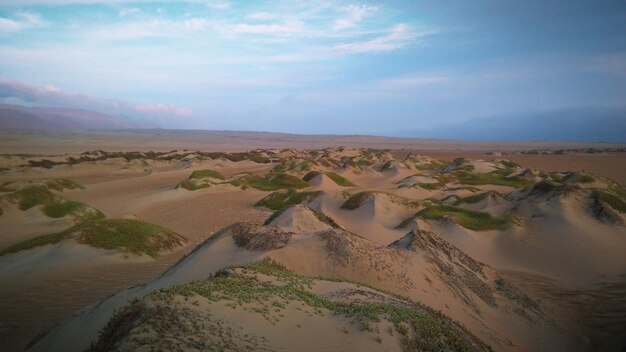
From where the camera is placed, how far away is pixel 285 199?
82.5 ft

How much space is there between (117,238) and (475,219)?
14440 mm

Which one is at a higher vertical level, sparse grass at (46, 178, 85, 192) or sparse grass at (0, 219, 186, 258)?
sparse grass at (0, 219, 186, 258)

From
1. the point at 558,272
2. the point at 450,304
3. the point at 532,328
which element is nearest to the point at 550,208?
the point at 558,272

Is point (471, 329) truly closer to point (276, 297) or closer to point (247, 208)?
point (276, 297)

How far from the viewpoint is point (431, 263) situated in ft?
34.4

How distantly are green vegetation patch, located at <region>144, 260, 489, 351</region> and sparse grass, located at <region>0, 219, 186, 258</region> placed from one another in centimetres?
801

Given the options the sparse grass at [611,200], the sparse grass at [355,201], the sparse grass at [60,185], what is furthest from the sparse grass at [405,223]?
the sparse grass at [60,185]

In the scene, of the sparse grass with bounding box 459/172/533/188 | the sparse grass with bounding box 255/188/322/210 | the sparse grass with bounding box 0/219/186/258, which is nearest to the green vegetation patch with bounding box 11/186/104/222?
the sparse grass with bounding box 0/219/186/258

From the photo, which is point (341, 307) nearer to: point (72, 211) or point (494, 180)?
point (72, 211)

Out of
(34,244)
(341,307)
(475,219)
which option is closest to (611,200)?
(475,219)

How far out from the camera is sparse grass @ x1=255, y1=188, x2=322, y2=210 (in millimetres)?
24208

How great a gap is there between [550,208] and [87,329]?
1825cm

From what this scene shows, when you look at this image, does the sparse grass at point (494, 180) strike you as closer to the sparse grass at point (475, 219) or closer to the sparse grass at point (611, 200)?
the sparse grass at point (611, 200)

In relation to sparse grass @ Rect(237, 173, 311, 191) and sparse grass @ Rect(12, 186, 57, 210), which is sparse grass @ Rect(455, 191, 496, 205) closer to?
sparse grass @ Rect(237, 173, 311, 191)
